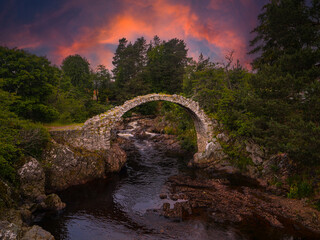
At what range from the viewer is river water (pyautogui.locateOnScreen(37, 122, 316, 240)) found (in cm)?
870

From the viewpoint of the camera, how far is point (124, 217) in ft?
33.3

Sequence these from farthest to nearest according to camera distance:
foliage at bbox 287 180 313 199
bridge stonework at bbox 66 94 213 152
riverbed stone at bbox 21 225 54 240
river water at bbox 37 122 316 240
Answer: bridge stonework at bbox 66 94 213 152
foliage at bbox 287 180 313 199
river water at bbox 37 122 316 240
riverbed stone at bbox 21 225 54 240

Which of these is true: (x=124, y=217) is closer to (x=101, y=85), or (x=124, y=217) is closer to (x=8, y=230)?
(x=8, y=230)

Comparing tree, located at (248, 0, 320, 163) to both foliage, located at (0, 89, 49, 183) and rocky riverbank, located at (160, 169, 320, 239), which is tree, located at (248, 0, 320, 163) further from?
foliage, located at (0, 89, 49, 183)

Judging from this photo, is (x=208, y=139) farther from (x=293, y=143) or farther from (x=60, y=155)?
(x=60, y=155)

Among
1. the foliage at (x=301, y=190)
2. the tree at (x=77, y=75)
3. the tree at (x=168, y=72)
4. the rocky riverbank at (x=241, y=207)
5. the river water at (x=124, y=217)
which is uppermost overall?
the tree at (x=168, y=72)

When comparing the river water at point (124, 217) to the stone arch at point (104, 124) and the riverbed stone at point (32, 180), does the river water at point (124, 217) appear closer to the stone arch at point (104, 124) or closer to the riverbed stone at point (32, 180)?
the riverbed stone at point (32, 180)

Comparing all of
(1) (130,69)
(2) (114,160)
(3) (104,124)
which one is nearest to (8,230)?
(2) (114,160)

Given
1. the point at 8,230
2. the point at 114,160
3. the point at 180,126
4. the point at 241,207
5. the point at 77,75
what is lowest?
the point at 8,230

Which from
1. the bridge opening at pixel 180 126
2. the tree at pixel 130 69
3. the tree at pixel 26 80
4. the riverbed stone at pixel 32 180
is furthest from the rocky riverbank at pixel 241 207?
the tree at pixel 130 69

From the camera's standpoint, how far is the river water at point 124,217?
8.70m

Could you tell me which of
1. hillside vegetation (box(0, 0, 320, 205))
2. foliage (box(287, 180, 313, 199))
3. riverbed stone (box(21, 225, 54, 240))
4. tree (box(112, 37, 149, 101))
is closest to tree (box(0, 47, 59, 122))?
hillside vegetation (box(0, 0, 320, 205))

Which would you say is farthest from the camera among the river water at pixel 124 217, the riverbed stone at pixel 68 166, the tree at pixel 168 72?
the tree at pixel 168 72

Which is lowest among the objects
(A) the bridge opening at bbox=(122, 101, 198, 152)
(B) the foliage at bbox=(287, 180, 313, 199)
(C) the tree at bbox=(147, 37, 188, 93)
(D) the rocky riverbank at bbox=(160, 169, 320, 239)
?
(D) the rocky riverbank at bbox=(160, 169, 320, 239)
